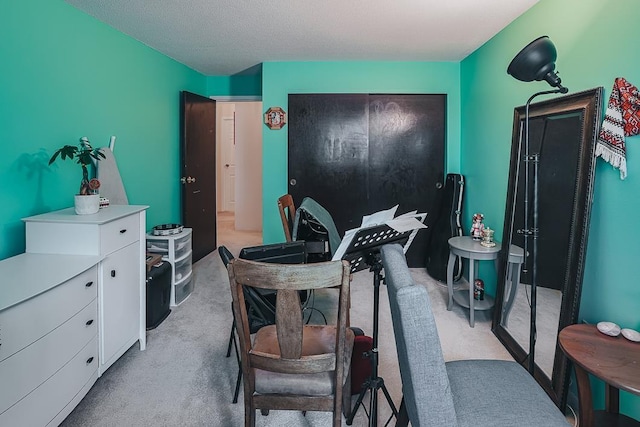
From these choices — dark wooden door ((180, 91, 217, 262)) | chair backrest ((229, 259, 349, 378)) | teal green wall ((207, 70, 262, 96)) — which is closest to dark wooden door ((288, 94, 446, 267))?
teal green wall ((207, 70, 262, 96))

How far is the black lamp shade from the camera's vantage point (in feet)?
5.90

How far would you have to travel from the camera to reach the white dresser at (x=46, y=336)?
4.51 ft

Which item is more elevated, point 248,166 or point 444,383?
point 248,166

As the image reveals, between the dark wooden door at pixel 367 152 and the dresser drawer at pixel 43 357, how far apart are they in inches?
110

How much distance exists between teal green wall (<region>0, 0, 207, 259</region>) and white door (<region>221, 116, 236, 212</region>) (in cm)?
440

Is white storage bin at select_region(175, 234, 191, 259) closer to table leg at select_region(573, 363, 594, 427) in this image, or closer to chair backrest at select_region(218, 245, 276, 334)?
chair backrest at select_region(218, 245, 276, 334)

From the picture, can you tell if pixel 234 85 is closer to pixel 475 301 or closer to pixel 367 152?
pixel 367 152

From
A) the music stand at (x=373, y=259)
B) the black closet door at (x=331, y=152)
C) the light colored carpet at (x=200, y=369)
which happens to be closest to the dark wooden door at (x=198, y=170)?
the black closet door at (x=331, y=152)

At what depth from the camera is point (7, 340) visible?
135 cm

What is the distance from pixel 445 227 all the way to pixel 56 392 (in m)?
3.36

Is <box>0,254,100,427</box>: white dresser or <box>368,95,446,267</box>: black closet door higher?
<box>368,95,446,267</box>: black closet door

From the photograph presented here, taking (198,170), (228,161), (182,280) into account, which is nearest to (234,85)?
(198,170)

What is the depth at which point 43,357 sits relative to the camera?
152 cm

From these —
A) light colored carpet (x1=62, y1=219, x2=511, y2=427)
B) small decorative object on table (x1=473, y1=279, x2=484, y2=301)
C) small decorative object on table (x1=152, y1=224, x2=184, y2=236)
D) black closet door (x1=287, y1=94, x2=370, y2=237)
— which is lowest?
light colored carpet (x1=62, y1=219, x2=511, y2=427)
